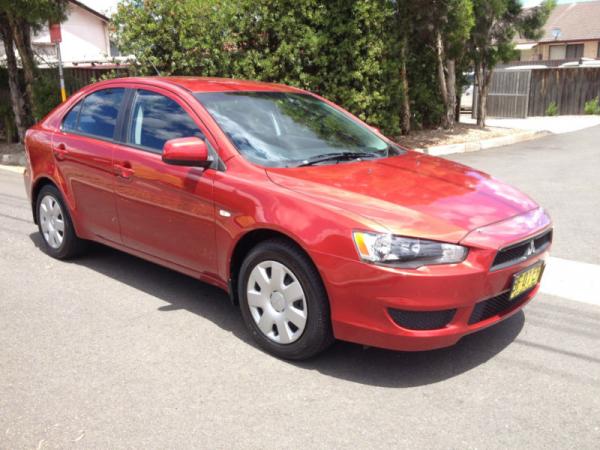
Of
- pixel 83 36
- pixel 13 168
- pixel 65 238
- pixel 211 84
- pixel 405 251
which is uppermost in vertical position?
pixel 83 36

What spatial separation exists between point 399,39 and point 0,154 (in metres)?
8.66

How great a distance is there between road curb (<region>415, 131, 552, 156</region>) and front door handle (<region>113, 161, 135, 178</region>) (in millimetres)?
8634

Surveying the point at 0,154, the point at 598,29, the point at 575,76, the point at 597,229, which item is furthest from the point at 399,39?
the point at 598,29

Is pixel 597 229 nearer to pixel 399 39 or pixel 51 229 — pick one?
pixel 51 229

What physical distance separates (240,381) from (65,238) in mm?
2768

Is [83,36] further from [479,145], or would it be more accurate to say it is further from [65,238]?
[65,238]

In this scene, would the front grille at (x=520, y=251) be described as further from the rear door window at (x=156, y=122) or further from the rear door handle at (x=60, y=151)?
the rear door handle at (x=60, y=151)

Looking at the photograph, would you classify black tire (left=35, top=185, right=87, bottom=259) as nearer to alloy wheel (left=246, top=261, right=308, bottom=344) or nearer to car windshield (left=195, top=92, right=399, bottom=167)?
car windshield (left=195, top=92, right=399, bottom=167)

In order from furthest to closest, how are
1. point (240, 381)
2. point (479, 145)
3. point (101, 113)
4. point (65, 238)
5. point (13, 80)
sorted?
point (479, 145)
point (13, 80)
point (65, 238)
point (101, 113)
point (240, 381)

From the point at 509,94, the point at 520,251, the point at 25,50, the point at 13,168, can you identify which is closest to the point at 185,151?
the point at 520,251

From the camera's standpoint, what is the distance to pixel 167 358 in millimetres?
3727

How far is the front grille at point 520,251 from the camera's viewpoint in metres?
3.35

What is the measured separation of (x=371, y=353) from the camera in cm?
380

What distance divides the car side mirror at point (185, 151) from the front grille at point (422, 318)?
156cm
